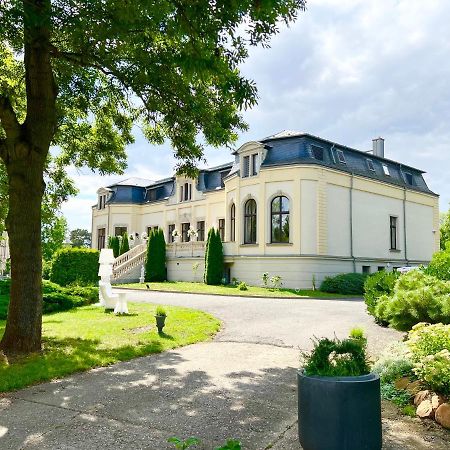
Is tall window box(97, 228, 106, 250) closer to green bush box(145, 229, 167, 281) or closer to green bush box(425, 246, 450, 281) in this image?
green bush box(145, 229, 167, 281)

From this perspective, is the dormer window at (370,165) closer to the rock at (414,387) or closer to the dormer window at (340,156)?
the dormer window at (340,156)

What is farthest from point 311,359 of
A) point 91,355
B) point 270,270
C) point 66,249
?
point 270,270

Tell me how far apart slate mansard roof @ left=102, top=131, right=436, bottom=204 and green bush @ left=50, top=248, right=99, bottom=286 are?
310 inches

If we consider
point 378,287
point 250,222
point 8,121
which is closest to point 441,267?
point 378,287

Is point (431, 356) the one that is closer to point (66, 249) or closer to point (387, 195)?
point (66, 249)

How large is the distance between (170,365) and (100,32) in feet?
18.2

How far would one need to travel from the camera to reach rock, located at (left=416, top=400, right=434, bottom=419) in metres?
4.88

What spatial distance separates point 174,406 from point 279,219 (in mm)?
22402

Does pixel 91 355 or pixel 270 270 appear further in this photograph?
pixel 270 270

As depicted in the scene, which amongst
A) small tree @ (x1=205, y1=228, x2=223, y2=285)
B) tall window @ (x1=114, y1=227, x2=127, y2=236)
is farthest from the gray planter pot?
tall window @ (x1=114, y1=227, x2=127, y2=236)

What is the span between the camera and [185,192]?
38.8m

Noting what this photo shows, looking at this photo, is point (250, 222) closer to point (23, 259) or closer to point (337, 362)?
point (23, 259)

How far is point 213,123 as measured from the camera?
9250mm

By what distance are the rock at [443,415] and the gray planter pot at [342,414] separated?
138cm
